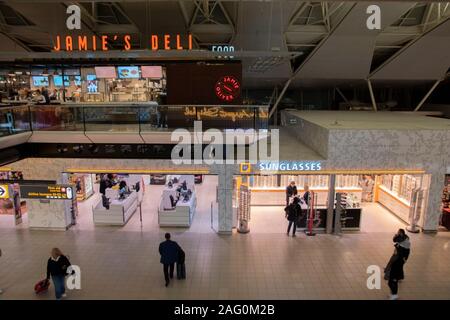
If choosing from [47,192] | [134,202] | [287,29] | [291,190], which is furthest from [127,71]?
[291,190]

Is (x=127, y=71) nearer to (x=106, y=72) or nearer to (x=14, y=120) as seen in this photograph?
(x=106, y=72)

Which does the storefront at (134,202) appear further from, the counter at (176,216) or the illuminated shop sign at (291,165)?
the illuminated shop sign at (291,165)

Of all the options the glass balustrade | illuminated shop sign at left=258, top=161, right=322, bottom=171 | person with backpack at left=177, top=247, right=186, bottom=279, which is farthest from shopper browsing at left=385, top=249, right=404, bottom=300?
the glass balustrade

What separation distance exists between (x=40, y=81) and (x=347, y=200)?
1754 cm

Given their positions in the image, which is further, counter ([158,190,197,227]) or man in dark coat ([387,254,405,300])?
counter ([158,190,197,227])

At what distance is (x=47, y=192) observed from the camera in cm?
1319

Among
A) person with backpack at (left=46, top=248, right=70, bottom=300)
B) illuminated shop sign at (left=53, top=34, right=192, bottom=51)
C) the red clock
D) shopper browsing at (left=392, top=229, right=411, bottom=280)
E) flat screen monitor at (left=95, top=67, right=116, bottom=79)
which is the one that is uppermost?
illuminated shop sign at (left=53, top=34, right=192, bottom=51)

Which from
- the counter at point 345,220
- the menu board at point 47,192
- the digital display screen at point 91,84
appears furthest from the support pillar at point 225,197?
the digital display screen at point 91,84

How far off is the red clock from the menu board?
7458mm

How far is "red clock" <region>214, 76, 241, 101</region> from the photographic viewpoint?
14.8 metres

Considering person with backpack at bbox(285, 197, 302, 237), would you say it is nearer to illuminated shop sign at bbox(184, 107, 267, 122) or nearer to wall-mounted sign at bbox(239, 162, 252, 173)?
wall-mounted sign at bbox(239, 162, 252, 173)

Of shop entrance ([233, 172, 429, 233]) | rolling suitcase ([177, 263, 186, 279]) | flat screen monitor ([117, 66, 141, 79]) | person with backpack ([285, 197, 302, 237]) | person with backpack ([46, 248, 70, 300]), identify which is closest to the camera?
person with backpack ([46, 248, 70, 300])

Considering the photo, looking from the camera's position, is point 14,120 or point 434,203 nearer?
point 14,120

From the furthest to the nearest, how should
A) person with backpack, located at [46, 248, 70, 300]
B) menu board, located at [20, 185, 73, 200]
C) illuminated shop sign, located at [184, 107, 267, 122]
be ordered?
1. menu board, located at [20, 185, 73, 200]
2. illuminated shop sign, located at [184, 107, 267, 122]
3. person with backpack, located at [46, 248, 70, 300]
